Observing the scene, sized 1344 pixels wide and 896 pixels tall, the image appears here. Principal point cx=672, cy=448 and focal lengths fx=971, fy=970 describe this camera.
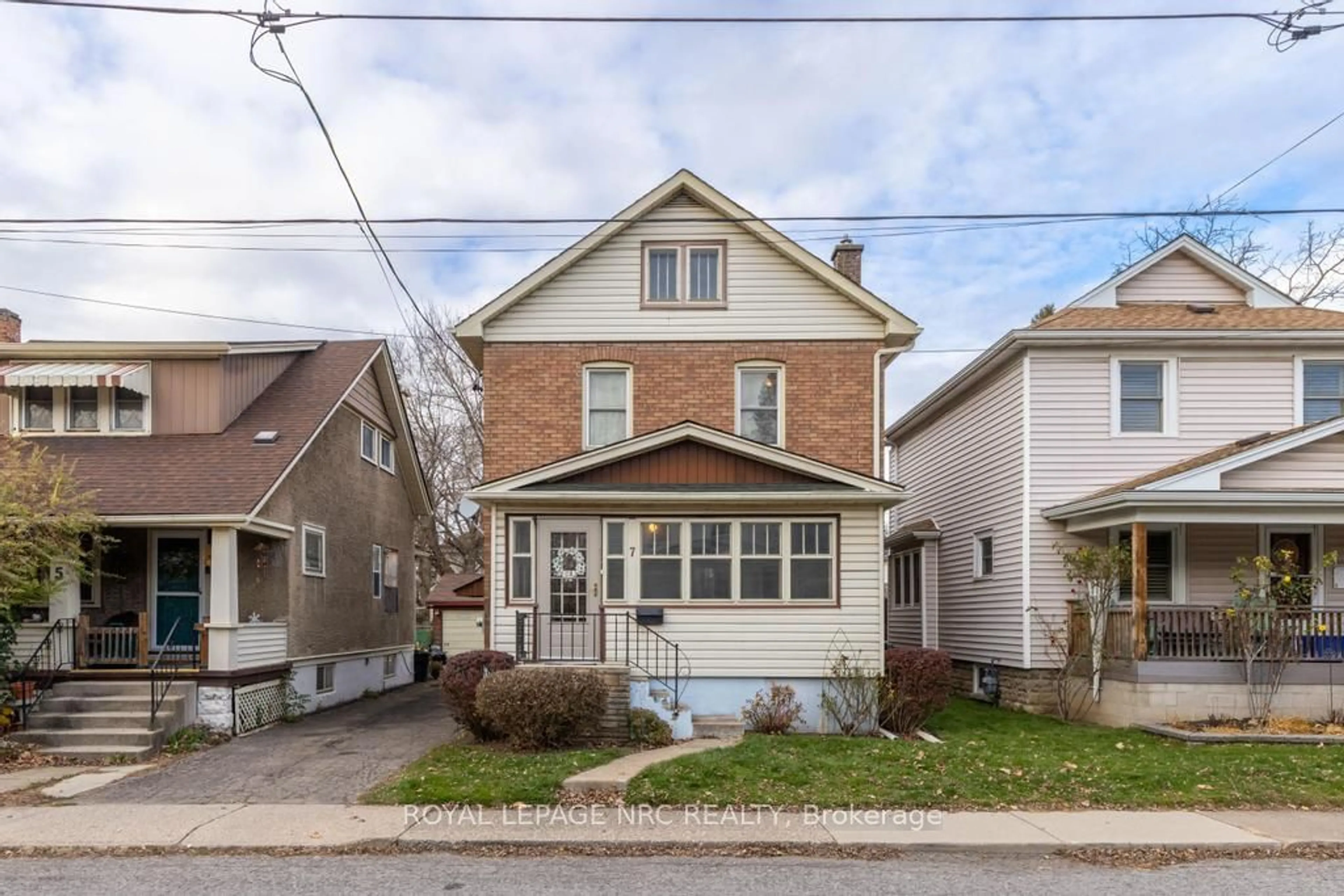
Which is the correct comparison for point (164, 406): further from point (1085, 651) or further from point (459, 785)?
point (1085, 651)

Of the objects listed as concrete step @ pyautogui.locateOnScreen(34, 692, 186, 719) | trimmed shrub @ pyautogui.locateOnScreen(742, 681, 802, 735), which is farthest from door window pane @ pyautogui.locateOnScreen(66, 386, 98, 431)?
trimmed shrub @ pyautogui.locateOnScreen(742, 681, 802, 735)

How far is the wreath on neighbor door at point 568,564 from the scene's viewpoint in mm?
14047

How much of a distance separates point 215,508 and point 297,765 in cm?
425

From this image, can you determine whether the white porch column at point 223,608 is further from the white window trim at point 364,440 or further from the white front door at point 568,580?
the white window trim at point 364,440

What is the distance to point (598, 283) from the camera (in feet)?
52.1

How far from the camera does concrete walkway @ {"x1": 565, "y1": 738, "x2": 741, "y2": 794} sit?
948cm

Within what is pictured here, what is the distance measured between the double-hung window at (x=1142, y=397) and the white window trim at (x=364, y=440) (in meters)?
13.9

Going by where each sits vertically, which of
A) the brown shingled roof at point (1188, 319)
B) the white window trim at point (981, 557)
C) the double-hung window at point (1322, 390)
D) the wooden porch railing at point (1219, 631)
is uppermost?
the brown shingled roof at point (1188, 319)

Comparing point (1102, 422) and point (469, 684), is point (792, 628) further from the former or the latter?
point (1102, 422)

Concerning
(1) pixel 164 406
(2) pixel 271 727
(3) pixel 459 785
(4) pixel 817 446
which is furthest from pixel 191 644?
(4) pixel 817 446

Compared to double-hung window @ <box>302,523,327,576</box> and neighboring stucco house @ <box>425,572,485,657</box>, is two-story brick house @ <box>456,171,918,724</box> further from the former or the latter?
neighboring stucco house @ <box>425,572,485,657</box>

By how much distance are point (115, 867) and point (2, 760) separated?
221 inches

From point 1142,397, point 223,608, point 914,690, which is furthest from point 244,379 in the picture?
point 1142,397

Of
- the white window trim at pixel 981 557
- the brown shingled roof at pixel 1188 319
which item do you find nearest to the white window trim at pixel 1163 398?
the brown shingled roof at pixel 1188 319
